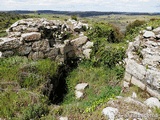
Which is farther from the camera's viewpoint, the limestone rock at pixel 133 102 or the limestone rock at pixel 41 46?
the limestone rock at pixel 41 46

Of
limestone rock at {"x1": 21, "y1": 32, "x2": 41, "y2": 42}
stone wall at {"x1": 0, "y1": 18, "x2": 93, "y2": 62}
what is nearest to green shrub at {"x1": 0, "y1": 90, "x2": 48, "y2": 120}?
stone wall at {"x1": 0, "y1": 18, "x2": 93, "y2": 62}

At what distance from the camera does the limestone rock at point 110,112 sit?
6581mm

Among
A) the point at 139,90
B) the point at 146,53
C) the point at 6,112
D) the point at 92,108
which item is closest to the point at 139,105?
the point at 92,108

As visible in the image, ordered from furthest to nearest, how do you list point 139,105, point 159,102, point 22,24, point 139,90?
point 22,24, point 139,90, point 159,102, point 139,105

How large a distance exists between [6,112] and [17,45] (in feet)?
16.8

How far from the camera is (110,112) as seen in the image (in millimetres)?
6734

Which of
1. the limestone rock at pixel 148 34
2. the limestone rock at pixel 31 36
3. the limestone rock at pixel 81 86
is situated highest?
the limestone rock at pixel 148 34

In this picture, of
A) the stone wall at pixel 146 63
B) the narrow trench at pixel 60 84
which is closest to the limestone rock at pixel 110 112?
the stone wall at pixel 146 63

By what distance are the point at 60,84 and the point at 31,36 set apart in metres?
2.92

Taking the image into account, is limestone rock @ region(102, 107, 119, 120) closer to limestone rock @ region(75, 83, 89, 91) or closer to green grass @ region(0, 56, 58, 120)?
green grass @ region(0, 56, 58, 120)

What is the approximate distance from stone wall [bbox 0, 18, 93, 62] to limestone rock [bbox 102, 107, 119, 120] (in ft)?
20.8

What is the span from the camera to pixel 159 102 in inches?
305

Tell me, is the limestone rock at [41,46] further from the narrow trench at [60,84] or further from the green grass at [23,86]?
the narrow trench at [60,84]

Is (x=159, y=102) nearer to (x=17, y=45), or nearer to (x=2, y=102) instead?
(x=2, y=102)
